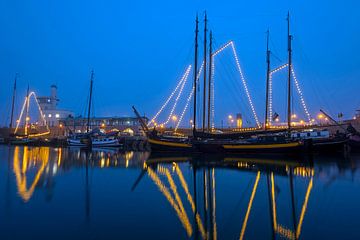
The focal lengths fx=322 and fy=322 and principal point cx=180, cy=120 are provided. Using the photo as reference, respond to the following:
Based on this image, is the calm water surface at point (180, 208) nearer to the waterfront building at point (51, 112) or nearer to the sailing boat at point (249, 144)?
the sailing boat at point (249, 144)

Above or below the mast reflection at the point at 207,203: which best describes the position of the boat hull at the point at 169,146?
above

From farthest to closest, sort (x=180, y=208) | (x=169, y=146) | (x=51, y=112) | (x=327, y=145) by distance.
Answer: (x=51, y=112)
(x=169, y=146)
(x=327, y=145)
(x=180, y=208)

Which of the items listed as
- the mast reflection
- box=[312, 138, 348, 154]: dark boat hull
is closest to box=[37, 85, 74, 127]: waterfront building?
box=[312, 138, 348, 154]: dark boat hull

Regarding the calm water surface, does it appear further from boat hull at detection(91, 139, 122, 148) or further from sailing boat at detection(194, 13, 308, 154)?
boat hull at detection(91, 139, 122, 148)

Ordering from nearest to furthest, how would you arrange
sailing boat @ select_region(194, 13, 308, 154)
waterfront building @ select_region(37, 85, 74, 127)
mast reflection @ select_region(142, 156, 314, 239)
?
1. mast reflection @ select_region(142, 156, 314, 239)
2. sailing boat @ select_region(194, 13, 308, 154)
3. waterfront building @ select_region(37, 85, 74, 127)

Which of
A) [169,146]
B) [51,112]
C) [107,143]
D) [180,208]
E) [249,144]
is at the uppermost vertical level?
[51,112]

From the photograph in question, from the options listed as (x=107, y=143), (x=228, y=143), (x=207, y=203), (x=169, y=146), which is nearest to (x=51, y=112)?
(x=107, y=143)

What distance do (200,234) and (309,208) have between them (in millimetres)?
5322

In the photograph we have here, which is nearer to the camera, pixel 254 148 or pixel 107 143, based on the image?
pixel 254 148

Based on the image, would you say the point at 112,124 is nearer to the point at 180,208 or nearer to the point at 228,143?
the point at 228,143

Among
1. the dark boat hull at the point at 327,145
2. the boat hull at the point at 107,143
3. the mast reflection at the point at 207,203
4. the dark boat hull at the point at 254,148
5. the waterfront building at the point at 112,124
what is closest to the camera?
the mast reflection at the point at 207,203

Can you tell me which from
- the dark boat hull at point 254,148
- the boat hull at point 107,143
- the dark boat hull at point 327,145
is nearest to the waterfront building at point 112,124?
the boat hull at point 107,143

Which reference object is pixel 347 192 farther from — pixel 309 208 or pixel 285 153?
pixel 285 153

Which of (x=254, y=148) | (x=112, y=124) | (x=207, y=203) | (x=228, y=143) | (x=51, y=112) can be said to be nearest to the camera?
(x=207, y=203)
